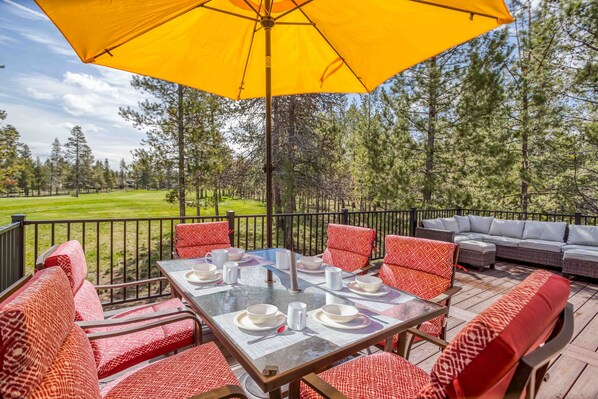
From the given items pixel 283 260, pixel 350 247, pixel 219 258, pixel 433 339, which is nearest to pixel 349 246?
pixel 350 247

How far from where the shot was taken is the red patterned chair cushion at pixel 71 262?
5.45 feet

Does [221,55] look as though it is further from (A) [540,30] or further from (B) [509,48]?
(A) [540,30]

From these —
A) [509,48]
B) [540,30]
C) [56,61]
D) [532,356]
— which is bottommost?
[532,356]

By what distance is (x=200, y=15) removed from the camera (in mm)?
2525

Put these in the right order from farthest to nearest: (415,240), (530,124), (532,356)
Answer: (530,124), (415,240), (532,356)

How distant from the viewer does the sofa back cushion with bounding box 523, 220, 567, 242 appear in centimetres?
563

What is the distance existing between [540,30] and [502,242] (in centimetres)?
681

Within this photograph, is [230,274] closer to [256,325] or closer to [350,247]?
[256,325]

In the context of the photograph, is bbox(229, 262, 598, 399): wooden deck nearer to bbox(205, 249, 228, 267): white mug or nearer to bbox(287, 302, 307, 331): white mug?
bbox(205, 249, 228, 267): white mug

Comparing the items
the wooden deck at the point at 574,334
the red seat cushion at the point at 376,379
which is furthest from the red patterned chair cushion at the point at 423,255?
the red seat cushion at the point at 376,379

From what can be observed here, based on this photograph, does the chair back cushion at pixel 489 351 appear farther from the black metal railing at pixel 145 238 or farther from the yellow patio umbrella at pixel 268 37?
the yellow patio umbrella at pixel 268 37

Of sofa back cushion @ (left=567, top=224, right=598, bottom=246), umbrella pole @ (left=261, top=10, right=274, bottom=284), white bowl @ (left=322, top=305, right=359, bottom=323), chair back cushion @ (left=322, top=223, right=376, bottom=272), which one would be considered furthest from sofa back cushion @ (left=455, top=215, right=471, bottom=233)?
white bowl @ (left=322, top=305, right=359, bottom=323)

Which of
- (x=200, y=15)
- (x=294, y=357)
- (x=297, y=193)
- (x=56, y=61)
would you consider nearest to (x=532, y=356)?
(x=294, y=357)

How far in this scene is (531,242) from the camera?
18.4 ft
